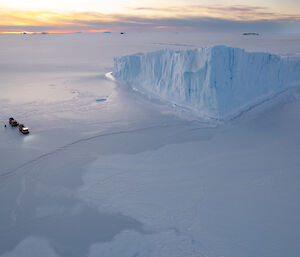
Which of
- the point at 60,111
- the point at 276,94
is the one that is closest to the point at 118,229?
the point at 60,111

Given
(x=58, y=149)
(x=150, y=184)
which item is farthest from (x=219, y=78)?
(x=58, y=149)

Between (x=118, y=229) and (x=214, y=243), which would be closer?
(x=214, y=243)

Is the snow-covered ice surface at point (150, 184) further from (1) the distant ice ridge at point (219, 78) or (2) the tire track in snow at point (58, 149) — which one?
(1) the distant ice ridge at point (219, 78)

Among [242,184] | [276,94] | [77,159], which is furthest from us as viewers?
[276,94]

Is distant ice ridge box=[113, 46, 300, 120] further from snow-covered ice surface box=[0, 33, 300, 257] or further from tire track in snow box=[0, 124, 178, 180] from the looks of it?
tire track in snow box=[0, 124, 178, 180]

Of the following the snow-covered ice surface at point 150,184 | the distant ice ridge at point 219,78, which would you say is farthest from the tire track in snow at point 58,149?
the distant ice ridge at point 219,78

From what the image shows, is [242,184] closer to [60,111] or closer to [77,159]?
[77,159]

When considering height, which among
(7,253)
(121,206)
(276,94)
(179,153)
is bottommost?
(7,253)
